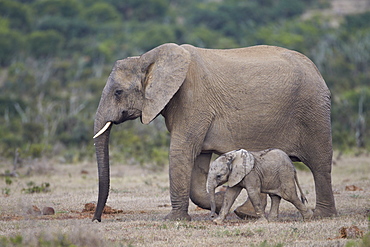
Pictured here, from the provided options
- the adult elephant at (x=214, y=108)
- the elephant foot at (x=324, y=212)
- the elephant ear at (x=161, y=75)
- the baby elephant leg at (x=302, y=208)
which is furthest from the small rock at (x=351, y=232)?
the elephant ear at (x=161, y=75)

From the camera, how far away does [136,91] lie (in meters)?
9.95

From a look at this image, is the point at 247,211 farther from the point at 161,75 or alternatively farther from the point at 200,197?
the point at 161,75

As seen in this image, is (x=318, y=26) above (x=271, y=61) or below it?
above

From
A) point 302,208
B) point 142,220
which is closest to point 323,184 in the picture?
point 302,208

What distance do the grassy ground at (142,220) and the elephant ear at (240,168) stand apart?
0.58 metres

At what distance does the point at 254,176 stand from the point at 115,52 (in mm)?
46311

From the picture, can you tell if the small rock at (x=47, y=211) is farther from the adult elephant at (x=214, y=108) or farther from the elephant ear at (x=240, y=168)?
the elephant ear at (x=240, y=168)

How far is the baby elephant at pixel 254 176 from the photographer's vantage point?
9.32m

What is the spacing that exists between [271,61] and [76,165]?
11014 mm

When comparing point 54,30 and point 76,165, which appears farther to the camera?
point 54,30

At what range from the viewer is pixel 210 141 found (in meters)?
9.88

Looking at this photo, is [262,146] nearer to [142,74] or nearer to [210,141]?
[210,141]

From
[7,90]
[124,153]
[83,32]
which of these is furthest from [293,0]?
[124,153]

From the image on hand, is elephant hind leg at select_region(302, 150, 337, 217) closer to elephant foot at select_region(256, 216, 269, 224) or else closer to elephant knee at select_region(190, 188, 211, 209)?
elephant foot at select_region(256, 216, 269, 224)
